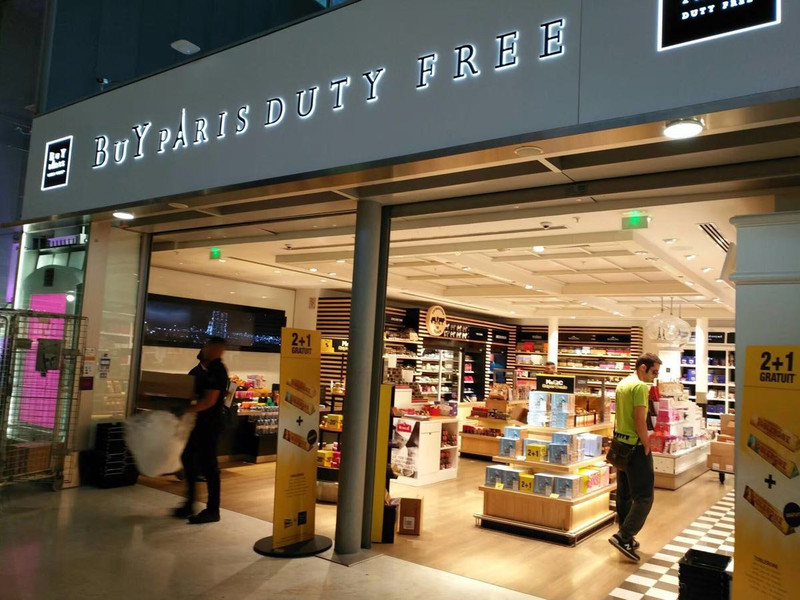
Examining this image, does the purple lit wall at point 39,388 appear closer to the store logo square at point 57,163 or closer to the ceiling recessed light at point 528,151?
the store logo square at point 57,163

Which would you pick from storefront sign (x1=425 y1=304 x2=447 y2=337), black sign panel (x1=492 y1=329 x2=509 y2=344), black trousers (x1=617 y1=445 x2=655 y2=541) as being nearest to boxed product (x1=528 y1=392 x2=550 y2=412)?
black trousers (x1=617 y1=445 x2=655 y2=541)

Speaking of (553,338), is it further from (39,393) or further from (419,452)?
(39,393)

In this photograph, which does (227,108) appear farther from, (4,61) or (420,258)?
(4,61)

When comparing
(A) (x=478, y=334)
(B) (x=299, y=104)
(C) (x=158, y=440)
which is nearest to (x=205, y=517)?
(C) (x=158, y=440)

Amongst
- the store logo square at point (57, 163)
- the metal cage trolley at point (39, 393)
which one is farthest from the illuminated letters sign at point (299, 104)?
the metal cage trolley at point (39, 393)

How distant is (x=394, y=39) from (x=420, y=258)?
14.4 ft

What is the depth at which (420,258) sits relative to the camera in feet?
27.2

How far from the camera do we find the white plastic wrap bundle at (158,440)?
5816mm

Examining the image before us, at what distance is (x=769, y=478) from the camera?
9.64ft

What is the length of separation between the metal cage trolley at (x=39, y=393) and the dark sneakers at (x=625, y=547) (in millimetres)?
5715

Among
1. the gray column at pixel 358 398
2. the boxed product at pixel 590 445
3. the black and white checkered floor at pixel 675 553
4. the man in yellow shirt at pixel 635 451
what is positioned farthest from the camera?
the boxed product at pixel 590 445

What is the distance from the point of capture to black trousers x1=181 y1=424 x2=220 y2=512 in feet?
18.2

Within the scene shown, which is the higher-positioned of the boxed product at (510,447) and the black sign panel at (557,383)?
the black sign panel at (557,383)

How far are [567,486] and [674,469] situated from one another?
12.8 feet
